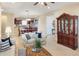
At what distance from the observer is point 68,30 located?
281 cm

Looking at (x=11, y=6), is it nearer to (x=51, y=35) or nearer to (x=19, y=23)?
(x=19, y=23)

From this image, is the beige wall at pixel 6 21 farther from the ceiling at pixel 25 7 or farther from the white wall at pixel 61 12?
the white wall at pixel 61 12

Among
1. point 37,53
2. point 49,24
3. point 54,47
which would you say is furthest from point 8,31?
point 54,47

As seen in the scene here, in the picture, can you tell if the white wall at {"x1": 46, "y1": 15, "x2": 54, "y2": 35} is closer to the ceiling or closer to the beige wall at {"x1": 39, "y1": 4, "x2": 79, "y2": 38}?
the beige wall at {"x1": 39, "y1": 4, "x2": 79, "y2": 38}

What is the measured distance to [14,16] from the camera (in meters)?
2.60

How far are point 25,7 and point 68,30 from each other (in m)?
1.02

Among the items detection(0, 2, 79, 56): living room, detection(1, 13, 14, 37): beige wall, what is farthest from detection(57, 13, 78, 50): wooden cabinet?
detection(1, 13, 14, 37): beige wall

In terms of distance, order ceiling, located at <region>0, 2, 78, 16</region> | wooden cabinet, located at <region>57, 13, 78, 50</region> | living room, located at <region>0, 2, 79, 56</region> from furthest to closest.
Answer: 1. wooden cabinet, located at <region>57, 13, 78, 50</region>
2. living room, located at <region>0, 2, 79, 56</region>
3. ceiling, located at <region>0, 2, 78, 16</region>

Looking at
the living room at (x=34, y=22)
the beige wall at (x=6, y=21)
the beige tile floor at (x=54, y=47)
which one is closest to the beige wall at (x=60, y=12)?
the living room at (x=34, y=22)

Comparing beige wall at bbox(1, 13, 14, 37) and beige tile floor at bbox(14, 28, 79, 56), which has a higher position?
beige wall at bbox(1, 13, 14, 37)

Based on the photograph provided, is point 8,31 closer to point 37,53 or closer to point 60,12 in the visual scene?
point 37,53

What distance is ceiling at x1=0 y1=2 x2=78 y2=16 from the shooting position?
7.82 feet

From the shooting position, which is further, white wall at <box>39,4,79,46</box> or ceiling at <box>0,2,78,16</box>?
white wall at <box>39,4,79,46</box>

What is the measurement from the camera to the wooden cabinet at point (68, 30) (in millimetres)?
2633
